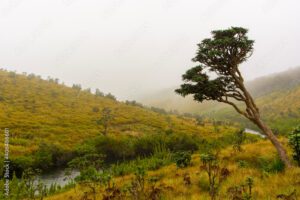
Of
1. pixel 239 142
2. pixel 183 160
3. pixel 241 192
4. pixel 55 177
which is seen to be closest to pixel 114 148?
pixel 55 177

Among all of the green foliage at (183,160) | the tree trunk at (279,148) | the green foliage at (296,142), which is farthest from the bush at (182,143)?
the green foliage at (296,142)

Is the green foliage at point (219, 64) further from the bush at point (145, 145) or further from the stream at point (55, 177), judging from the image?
the bush at point (145, 145)

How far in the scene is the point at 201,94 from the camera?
18.4 metres

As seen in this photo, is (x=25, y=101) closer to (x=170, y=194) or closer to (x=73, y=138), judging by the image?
(x=73, y=138)

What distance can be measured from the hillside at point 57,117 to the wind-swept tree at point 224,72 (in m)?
49.6

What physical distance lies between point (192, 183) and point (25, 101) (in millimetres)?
114142

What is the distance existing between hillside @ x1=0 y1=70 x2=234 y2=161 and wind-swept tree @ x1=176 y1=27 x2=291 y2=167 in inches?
1954

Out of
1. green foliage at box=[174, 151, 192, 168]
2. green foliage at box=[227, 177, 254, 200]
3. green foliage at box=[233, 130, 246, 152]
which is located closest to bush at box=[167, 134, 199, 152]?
green foliage at box=[233, 130, 246, 152]

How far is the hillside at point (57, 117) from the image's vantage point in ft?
253

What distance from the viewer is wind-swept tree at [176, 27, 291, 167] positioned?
679 inches

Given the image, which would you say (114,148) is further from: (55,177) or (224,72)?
(224,72)

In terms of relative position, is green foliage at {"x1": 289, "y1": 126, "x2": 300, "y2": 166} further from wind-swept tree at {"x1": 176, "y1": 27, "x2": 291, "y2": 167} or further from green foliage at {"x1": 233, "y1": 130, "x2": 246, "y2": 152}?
green foliage at {"x1": 233, "y1": 130, "x2": 246, "y2": 152}

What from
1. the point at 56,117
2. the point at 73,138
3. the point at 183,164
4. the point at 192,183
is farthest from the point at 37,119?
the point at 192,183

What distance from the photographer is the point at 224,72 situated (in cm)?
1856
